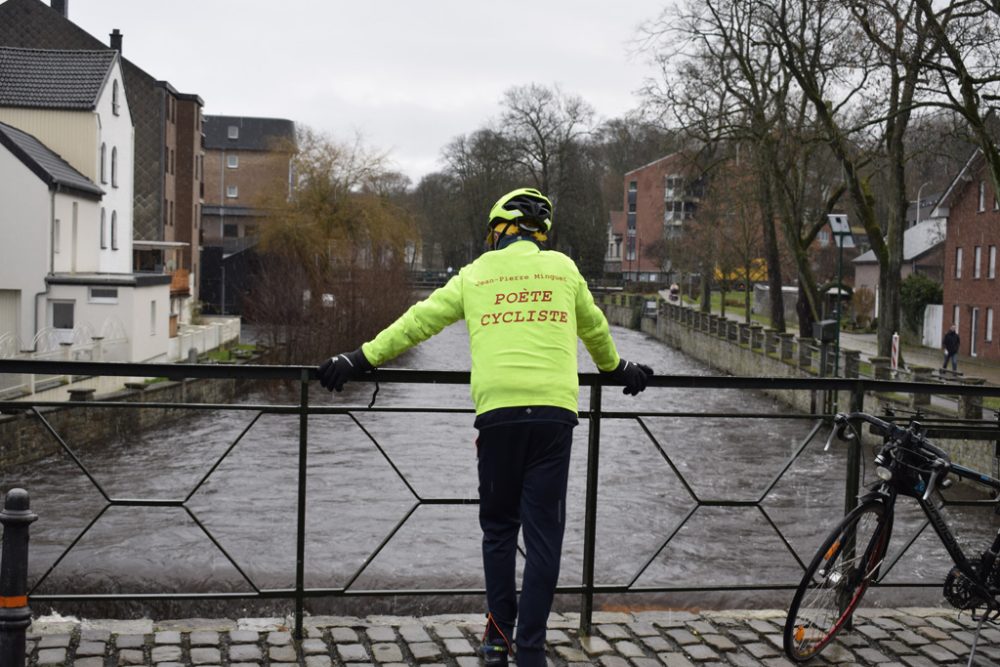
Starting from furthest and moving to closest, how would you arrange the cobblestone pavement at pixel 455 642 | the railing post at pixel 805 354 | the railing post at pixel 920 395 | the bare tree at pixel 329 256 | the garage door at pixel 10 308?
the bare tree at pixel 329 256, the railing post at pixel 805 354, the garage door at pixel 10 308, the railing post at pixel 920 395, the cobblestone pavement at pixel 455 642

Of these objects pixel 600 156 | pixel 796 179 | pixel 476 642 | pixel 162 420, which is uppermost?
pixel 600 156

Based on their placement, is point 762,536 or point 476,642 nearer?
point 476,642

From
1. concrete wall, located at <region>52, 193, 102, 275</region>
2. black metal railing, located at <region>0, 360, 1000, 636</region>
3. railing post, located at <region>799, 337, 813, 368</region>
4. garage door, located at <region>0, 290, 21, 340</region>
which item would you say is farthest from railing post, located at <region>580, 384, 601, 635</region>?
concrete wall, located at <region>52, 193, 102, 275</region>

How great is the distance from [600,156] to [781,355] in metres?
57.5

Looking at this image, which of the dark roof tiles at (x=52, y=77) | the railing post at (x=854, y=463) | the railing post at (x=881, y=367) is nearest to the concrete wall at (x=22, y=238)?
the dark roof tiles at (x=52, y=77)

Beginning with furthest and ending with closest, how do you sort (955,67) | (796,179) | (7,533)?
(796,179) < (955,67) < (7,533)

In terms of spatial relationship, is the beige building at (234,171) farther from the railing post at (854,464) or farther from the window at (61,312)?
the railing post at (854,464)

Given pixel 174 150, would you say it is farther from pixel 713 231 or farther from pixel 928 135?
pixel 928 135

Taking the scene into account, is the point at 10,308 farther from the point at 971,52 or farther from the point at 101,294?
the point at 971,52

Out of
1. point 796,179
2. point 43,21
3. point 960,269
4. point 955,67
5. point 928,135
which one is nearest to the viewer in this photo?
point 955,67

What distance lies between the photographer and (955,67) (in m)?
24.0

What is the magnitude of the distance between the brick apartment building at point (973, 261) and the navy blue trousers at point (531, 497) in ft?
140

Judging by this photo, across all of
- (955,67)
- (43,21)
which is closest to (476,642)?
(955,67)

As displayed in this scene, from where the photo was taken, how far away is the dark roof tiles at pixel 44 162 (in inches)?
1485
